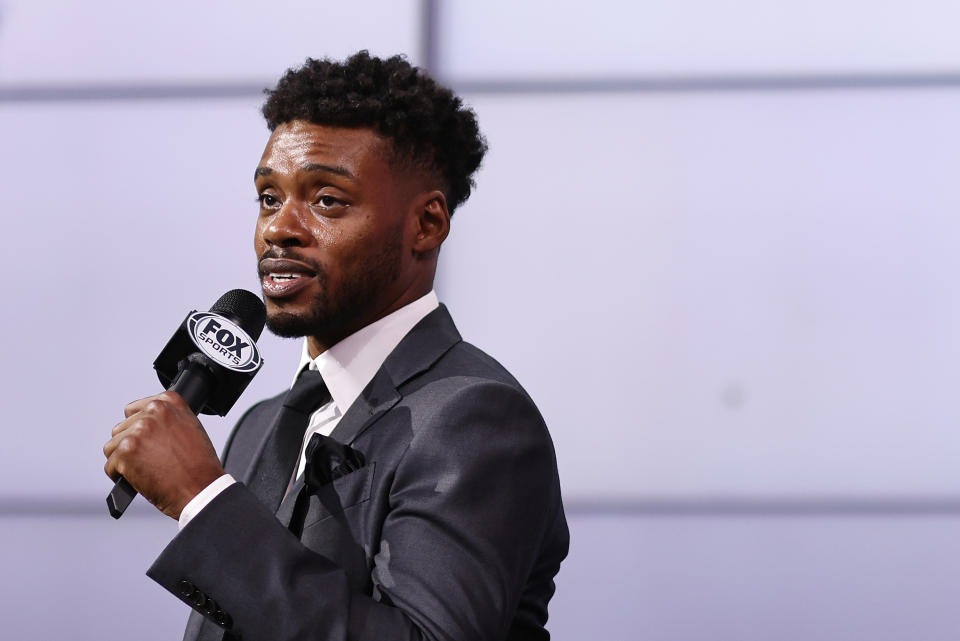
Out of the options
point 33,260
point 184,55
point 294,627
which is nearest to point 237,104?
point 184,55

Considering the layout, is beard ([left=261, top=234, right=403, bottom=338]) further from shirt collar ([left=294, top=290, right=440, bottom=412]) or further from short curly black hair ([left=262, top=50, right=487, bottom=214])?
short curly black hair ([left=262, top=50, right=487, bottom=214])

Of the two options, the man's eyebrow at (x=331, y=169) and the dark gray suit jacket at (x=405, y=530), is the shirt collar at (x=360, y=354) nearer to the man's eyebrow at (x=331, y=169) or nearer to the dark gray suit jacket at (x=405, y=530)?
the dark gray suit jacket at (x=405, y=530)

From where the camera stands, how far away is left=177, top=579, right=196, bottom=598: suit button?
1014 millimetres

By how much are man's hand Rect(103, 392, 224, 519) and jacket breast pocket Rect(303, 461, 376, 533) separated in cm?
15

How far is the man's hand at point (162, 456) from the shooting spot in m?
1.02

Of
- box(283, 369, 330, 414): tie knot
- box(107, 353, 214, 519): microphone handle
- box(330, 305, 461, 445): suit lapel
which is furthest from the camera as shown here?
box(283, 369, 330, 414): tie knot

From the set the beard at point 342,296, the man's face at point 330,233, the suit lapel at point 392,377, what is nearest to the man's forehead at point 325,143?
the man's face at point 330,233

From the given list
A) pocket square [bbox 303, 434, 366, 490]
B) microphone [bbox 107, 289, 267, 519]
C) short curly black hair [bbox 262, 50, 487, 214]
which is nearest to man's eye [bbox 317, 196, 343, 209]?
short curly black hair [bbox 262, 50, 487, 214]

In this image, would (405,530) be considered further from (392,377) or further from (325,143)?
(325,143)

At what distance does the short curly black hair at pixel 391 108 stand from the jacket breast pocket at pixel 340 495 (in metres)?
0.45

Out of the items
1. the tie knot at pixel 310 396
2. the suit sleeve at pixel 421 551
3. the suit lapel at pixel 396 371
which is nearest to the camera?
the suit sleeve at pixel 421 551

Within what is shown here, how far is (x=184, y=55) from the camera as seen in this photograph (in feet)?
7.84

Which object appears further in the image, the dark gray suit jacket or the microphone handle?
the microphone handle

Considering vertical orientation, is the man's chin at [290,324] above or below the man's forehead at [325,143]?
below
